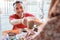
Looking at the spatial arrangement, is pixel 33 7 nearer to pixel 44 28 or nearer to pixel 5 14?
pixel 5 14

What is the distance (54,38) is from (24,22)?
42.1 inches

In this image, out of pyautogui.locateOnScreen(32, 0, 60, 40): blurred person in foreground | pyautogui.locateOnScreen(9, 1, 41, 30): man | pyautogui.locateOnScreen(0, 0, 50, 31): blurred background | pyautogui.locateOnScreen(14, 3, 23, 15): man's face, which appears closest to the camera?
pyautogui.locateOnScreen(32, 0, 60, 40): blurred person in foreground

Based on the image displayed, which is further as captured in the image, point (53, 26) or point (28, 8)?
point (28, 8)

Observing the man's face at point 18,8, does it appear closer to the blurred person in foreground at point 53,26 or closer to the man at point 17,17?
the man at point 17,17

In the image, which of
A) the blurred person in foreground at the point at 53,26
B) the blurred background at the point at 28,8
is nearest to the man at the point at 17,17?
the blurred background at the point at 28,8

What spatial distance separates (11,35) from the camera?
1.53 meters

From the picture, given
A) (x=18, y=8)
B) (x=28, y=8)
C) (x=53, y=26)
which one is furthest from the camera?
(x=28, y=8)

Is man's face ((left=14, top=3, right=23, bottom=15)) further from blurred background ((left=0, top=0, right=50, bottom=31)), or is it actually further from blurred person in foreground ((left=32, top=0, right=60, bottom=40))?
blurred person in foreground ((left=32, top=0, right=60, bottom=40))

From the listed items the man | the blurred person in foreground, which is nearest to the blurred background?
the man

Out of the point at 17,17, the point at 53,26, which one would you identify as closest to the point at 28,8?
the point at 17,17

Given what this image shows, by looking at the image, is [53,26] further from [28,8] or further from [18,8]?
[28,8]

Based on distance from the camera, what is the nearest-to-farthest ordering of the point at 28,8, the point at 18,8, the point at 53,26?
the point at 53,26 < the point at 18,8 < the point at 28,8

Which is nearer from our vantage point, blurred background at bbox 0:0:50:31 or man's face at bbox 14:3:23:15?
man's face at bbox 14:3:23:15

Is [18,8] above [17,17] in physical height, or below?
above
